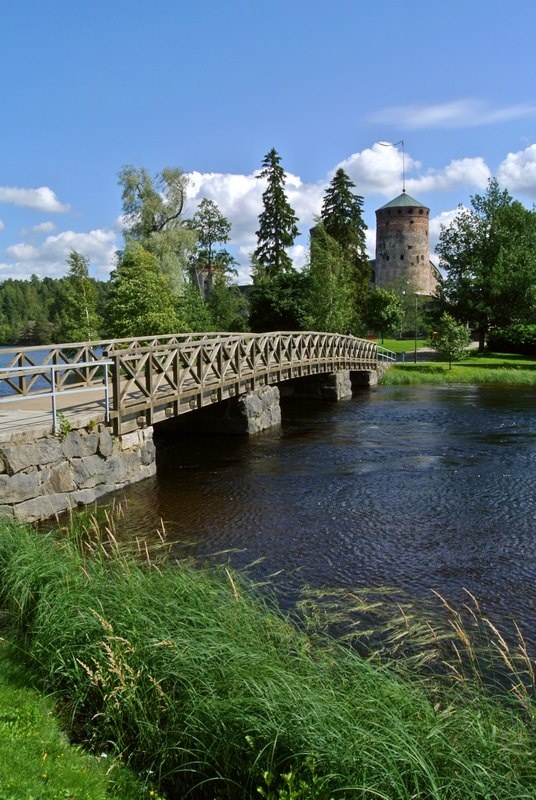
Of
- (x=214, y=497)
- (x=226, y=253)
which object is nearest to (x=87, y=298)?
(x=226, y=253)

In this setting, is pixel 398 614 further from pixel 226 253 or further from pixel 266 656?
pixel 226 253

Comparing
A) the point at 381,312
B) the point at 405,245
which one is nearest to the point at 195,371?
the point at 381,312

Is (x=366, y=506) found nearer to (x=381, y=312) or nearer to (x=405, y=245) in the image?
(x=381, y=312)

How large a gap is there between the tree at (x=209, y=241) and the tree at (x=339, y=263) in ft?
36.8

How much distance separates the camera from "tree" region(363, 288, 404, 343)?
5056 centimetres

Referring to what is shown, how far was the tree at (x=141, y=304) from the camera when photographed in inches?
1313

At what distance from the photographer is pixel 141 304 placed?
33812mm

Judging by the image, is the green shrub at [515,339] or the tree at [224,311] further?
the tree at [224,311]

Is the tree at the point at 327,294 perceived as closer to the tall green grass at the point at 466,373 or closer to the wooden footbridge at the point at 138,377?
the tall green grass at the point at 466,373

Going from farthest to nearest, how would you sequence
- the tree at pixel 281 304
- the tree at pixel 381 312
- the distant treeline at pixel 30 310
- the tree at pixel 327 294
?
1. the distant treeline at pixel 30 310
2. the tree at pixel 381 312
3. the tree at pixel 281 304
4. the tree at pixel 327 294

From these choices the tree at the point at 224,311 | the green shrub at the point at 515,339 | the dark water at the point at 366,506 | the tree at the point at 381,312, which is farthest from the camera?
the tree at the point at 381,312

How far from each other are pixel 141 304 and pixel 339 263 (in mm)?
13802

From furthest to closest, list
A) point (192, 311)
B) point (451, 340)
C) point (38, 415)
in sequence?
point (192, 311) < point (451, 340) < point (38, 415)

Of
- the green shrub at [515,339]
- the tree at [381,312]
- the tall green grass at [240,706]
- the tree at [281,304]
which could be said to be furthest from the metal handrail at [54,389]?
the tree at [381,312]
